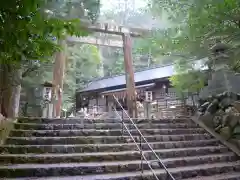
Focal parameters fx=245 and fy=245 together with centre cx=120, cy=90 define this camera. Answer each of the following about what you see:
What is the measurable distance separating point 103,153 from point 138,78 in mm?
14430

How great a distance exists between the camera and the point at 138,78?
1878 centimetres

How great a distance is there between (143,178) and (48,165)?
4.99 feet

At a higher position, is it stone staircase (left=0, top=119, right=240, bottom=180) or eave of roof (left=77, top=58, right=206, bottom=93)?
eave of roof (left=77, top=58, right=206, bottom=93)

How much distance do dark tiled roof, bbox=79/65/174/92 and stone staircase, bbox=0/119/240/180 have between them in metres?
10.7

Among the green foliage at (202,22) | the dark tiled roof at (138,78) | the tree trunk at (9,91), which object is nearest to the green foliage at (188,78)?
the green foliage at (202,22)

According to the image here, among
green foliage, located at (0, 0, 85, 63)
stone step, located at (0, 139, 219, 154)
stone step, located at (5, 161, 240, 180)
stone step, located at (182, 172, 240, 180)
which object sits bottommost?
stone step, located at (182, 172, 240, 180)

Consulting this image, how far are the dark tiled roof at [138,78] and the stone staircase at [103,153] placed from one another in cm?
1070

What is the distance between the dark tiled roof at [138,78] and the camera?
17.4 meters

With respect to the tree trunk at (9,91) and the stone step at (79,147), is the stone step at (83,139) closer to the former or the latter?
the stone step at (79,147)

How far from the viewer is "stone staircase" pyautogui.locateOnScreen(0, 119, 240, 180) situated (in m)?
3.84

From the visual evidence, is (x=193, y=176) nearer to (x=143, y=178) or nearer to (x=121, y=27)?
(x=143, y=178)

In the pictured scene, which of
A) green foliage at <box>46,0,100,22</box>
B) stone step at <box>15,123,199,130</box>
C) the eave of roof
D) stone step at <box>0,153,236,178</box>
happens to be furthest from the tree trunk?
the eave of roof

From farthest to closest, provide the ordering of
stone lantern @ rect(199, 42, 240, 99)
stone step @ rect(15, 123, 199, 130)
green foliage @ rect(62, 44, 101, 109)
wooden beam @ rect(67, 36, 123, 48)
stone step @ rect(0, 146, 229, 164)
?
green foliage @ rect(62, 44, 101, 109), wooden beam @ rect(67, 36, 123, 48), stone lantern @ rect(199, 42, 240, 99), stone step @ rect(15, 123, 199, 130), stone step @ rect(0, 146, 229, 164)

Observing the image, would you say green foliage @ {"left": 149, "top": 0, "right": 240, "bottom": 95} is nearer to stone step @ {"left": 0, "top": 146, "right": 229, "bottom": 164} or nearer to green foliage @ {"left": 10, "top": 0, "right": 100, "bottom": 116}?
stone step @ {"left": 0, "top": 146, "right": 229, "bottom": 164}
